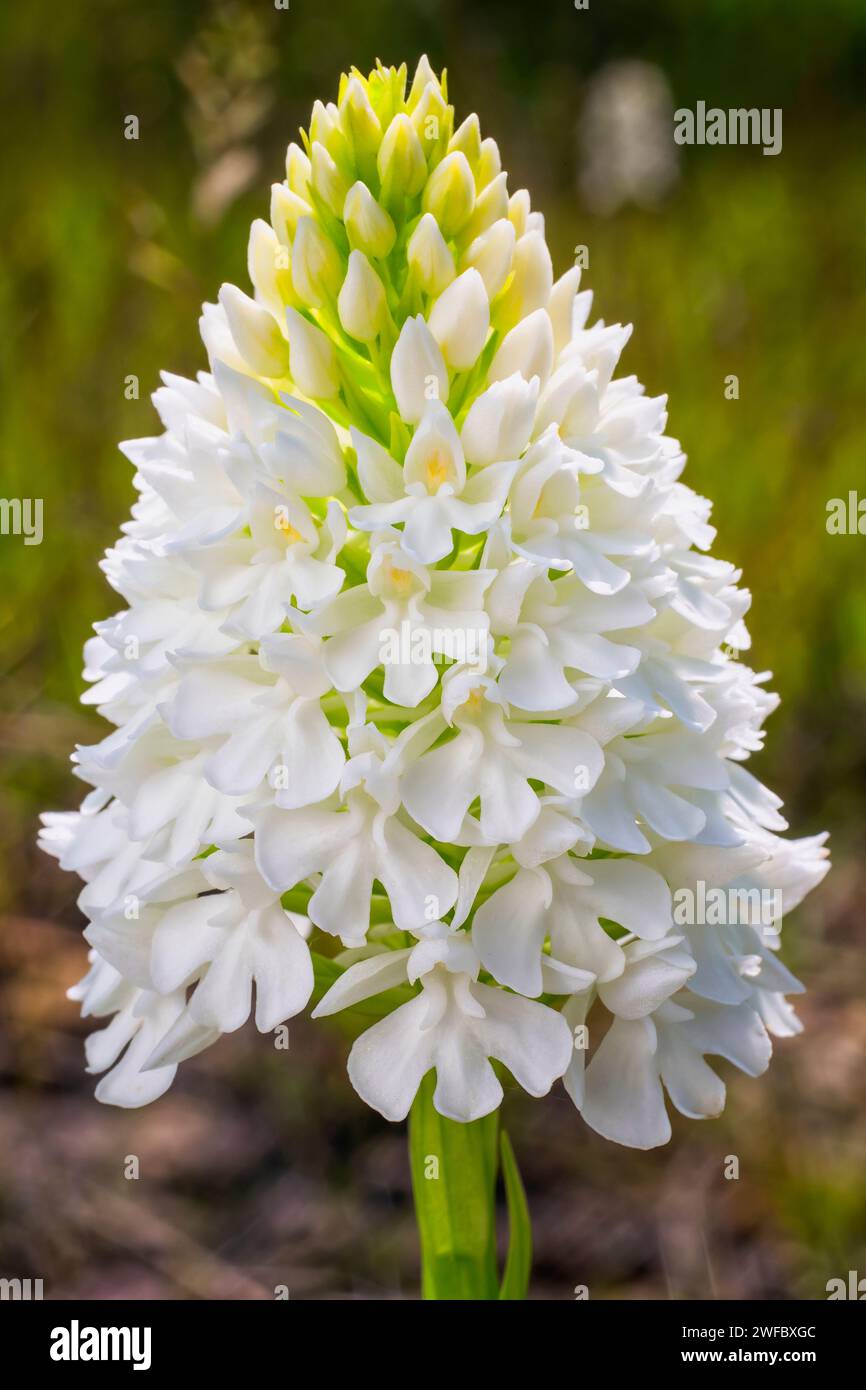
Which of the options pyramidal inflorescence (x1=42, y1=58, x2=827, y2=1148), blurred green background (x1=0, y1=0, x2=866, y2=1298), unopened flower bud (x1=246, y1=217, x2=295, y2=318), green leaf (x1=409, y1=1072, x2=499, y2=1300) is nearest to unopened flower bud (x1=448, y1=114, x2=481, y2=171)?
pyramidal inflorescence (x1=42, y1=58, x2=827, y2=1148)

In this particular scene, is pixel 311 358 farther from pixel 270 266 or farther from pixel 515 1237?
pixel 515 1237

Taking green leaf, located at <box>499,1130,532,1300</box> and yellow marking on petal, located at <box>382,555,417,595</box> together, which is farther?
green leaf, located at <box>499,1130,532,1300</box>

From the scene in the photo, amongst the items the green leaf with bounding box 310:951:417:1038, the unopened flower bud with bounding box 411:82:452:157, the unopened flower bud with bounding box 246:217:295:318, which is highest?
the unopened flower bud with bounding box 411:82:452:157

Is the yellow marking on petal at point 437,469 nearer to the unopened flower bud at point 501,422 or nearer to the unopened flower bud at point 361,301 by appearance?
the unopened flower bud at point 501,422

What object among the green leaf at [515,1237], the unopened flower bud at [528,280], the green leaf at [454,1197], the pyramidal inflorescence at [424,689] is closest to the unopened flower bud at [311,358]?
the pyramidal inflorescence at [424,689]

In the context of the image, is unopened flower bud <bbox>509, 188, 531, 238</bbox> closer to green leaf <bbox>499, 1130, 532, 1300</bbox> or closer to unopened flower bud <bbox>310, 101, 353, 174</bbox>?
unopened flower bud <bbox>310, 101, 353, 174</bbox>

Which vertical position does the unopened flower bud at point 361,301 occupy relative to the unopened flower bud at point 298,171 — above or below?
below

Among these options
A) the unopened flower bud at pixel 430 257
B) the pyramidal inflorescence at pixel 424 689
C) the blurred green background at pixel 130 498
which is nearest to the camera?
the pyramidal inflorescence at pixel 424 689
